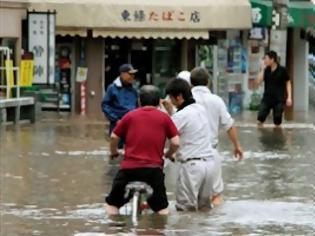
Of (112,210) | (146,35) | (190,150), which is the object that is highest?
(146,35)

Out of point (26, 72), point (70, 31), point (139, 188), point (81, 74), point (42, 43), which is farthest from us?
point (81, 74)

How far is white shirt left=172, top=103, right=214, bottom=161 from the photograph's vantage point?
486 inches

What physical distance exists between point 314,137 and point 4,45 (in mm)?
10604

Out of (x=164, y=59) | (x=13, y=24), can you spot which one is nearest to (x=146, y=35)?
(x=164, y=59)

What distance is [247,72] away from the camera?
38562mm

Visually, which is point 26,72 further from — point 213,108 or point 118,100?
point 213,108

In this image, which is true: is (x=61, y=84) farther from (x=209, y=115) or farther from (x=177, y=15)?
(x=209, y=115)

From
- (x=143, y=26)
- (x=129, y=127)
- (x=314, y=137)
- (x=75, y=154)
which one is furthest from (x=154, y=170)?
(x=143, y=26)

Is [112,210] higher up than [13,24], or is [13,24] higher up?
[13,24]

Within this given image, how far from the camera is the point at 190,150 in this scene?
1241cm

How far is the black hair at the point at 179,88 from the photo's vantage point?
12.2m

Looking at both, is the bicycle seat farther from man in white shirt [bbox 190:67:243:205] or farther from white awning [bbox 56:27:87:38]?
white awning [bbox 56:27:87:38]

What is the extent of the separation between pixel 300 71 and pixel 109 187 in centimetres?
2589

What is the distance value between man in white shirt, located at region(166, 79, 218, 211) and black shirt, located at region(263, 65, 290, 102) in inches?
500
